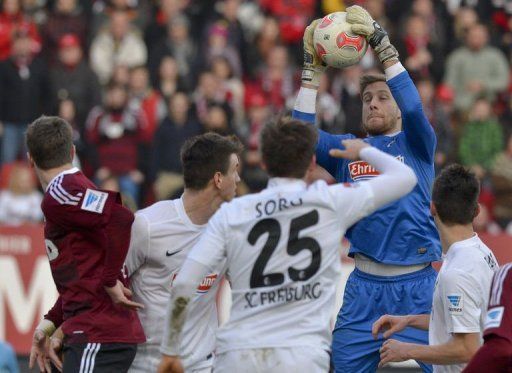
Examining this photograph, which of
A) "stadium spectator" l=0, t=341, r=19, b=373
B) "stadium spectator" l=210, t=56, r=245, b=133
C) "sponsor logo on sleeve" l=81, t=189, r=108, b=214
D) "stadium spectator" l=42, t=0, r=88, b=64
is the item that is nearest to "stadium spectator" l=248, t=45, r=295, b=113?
"stadium spectator" l=210, t=56, r=245, b=133

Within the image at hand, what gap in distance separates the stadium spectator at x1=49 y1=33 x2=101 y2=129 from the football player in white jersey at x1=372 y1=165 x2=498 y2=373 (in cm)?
1107

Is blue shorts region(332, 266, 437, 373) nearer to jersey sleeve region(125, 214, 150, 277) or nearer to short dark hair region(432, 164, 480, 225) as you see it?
short dark hair region(432, 164, 480, 225)

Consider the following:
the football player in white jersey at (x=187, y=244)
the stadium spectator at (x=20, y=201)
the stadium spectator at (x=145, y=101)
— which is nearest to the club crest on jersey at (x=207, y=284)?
the football player in white jersey at (x=187, y=244)

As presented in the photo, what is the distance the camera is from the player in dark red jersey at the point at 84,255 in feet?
22.6

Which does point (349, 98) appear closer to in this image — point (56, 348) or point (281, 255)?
point (56, 348)

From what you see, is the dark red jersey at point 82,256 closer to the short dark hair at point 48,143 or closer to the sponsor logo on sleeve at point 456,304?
the short dark hair at point 48,143

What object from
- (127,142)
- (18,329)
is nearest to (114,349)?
(18,329)

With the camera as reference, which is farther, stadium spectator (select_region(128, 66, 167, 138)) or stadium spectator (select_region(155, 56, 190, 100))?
stadium spectator (select_region(155, 56, 190, 100))

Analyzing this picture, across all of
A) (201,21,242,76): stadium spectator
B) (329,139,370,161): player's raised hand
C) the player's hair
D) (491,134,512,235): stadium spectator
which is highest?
the player's hair

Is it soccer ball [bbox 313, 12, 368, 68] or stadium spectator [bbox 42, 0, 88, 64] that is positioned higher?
soccer ball [bbox 313, 12, 368, 68]

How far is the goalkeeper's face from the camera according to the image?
27.2 ft

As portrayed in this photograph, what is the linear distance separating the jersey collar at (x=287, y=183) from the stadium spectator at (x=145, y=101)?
10.9 meters

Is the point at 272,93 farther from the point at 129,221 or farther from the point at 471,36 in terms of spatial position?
the point at 129,221

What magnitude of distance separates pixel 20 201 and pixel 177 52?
3.62 m
